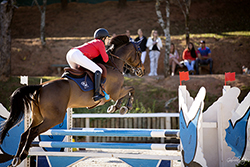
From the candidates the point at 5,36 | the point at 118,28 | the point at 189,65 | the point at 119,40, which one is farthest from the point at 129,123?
the point at 118,28

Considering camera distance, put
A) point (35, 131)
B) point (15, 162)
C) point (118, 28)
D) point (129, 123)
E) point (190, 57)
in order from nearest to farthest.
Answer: point (15, 162) → point (35, 131) → point (129, 123) → point (190, 57) → point (118, 28)

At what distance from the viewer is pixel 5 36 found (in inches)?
370

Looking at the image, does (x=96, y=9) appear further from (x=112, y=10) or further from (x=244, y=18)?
(x=244, y=18)

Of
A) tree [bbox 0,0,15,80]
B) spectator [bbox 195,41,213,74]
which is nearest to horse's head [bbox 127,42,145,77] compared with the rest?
spectator [bbox 195,41,213,74]

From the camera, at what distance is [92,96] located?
3658 mm

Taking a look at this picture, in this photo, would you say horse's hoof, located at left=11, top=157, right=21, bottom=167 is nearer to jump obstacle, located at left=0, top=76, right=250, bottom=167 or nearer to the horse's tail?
the horse's tail

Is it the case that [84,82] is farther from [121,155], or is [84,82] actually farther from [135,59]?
[135,59]

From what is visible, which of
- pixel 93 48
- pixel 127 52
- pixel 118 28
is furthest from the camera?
pixel 118 28

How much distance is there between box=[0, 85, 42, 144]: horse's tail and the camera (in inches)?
126

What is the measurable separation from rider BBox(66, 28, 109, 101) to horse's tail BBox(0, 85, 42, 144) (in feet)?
2.14

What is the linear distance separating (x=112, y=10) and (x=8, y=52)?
378 inches

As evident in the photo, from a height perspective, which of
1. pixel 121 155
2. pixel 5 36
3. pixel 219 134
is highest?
pixel 5 36

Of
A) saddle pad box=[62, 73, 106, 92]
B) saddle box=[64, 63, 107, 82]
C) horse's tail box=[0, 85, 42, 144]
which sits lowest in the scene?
horse's tail box=[0, 85, 42, 144]

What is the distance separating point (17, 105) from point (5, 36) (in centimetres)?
707
